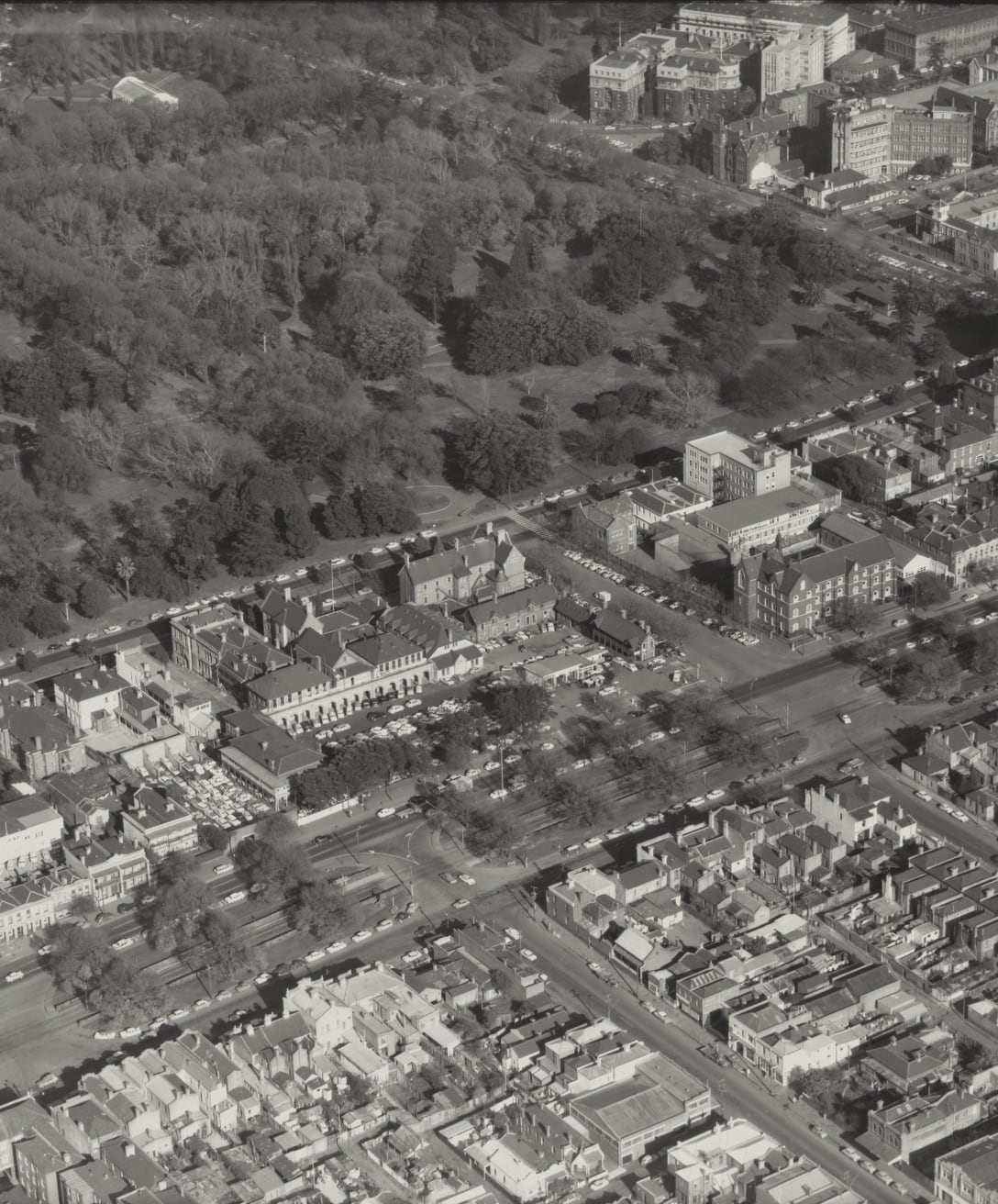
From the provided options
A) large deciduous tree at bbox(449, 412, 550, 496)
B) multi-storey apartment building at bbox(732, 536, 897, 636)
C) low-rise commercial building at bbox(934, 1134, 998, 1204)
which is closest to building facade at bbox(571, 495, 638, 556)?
large deciduous tree at bbox(449, 412, 550, 496)

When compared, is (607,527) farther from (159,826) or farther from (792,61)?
(792,61)

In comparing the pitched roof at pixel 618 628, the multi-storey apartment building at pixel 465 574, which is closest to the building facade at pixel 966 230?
the multi-storey apartment building at pixel 465 574

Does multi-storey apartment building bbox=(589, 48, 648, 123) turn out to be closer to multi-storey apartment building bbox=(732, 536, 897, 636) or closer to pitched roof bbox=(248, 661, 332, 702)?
multi-storey apartment building bbox=(732, 536, 897, 636)

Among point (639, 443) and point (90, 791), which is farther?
point (639, 443)

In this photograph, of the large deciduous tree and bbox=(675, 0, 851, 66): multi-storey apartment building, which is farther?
bbox=(675, 0, 851, 66): multi-storey apartment building

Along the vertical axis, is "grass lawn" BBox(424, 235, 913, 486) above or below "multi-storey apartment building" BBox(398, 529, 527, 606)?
below

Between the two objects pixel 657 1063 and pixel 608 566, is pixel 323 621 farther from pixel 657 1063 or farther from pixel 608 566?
pixel 657 1063

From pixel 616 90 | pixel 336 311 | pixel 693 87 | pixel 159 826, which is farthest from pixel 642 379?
pixel 159 826

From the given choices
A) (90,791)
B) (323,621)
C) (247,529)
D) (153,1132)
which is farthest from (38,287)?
(153,1132)
